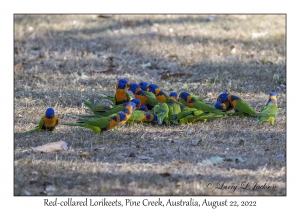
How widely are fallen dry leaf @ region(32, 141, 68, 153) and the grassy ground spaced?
0.08 meters

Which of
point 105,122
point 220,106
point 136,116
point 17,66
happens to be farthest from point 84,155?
point 17,66

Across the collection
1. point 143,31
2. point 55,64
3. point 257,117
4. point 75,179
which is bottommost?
point 75,179

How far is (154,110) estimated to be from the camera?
19.2 ft

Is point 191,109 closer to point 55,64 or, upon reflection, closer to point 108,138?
point 108,138

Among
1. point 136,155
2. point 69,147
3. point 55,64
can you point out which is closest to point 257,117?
point 136,155

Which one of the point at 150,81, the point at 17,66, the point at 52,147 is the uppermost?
the point at 17,66

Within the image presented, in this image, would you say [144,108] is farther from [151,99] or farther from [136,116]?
[136,116]

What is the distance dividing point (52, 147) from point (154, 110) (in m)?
1.20

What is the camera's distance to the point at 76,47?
30.8 feet

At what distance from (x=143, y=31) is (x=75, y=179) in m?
5.78

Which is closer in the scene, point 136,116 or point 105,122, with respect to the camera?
point 105,122

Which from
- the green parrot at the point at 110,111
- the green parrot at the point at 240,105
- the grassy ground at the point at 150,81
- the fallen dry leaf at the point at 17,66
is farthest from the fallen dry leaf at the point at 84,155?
the fallen dry leaf at the point at 17,66

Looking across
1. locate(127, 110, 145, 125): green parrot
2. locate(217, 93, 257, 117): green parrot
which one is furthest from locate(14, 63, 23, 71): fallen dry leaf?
locate(217, 93, 257, 117): green parrot

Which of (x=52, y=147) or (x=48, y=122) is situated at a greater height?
(x=48, y=122)
